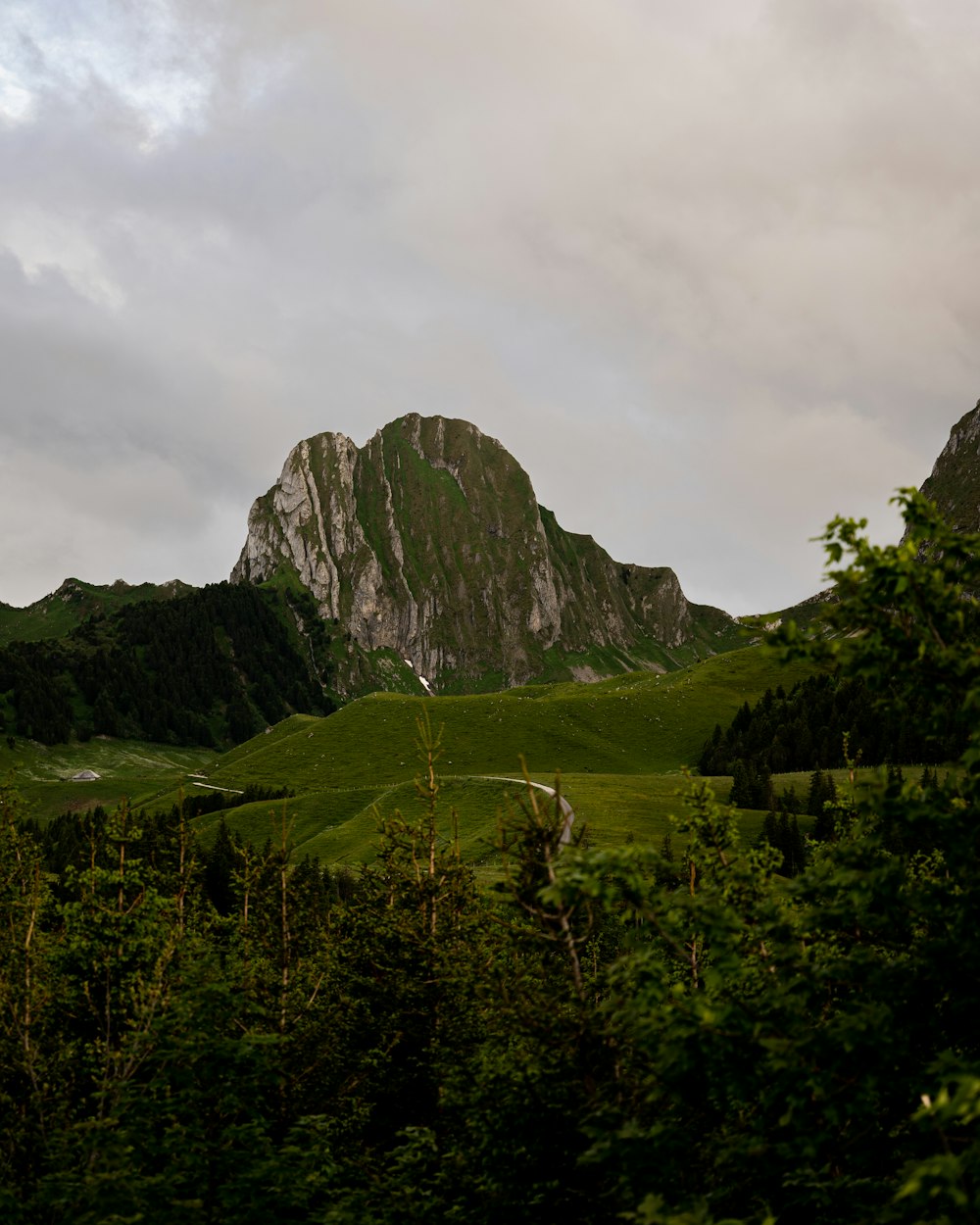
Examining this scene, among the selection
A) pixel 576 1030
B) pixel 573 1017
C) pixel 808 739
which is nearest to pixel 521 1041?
pixel 573 1017

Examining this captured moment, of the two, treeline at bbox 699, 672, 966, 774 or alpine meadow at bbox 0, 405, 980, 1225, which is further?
treeline at bbox 699, 672, 966, 774

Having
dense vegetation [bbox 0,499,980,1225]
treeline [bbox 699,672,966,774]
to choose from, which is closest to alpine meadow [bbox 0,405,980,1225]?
dense vegetation [bbox 0,499,980,1225]

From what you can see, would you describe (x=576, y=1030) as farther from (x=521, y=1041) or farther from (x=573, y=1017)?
(x=521, y=1041)

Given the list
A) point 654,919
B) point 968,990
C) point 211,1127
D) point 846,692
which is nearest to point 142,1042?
point 211,1127

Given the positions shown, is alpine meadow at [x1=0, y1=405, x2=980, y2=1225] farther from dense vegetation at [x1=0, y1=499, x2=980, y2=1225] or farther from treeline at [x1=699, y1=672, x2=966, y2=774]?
treeline at [x1=699, y1=672, x2=966, y2=774]

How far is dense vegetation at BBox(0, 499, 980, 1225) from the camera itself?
10.5m

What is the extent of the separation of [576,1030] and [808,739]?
6810 inches

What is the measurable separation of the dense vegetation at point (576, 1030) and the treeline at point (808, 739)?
429ft

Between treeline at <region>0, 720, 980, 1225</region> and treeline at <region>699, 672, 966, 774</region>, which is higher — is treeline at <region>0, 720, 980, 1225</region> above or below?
below

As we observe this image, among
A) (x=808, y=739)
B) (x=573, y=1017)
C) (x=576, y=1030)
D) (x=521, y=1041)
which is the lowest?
(x=521, y=1041)

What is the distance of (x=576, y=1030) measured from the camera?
15008 millimetres

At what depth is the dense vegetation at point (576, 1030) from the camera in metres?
10.5

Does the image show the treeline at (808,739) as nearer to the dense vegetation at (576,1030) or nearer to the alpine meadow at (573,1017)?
the alpine meadow at (573,1017)

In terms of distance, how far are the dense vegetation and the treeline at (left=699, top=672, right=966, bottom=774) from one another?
131 m
